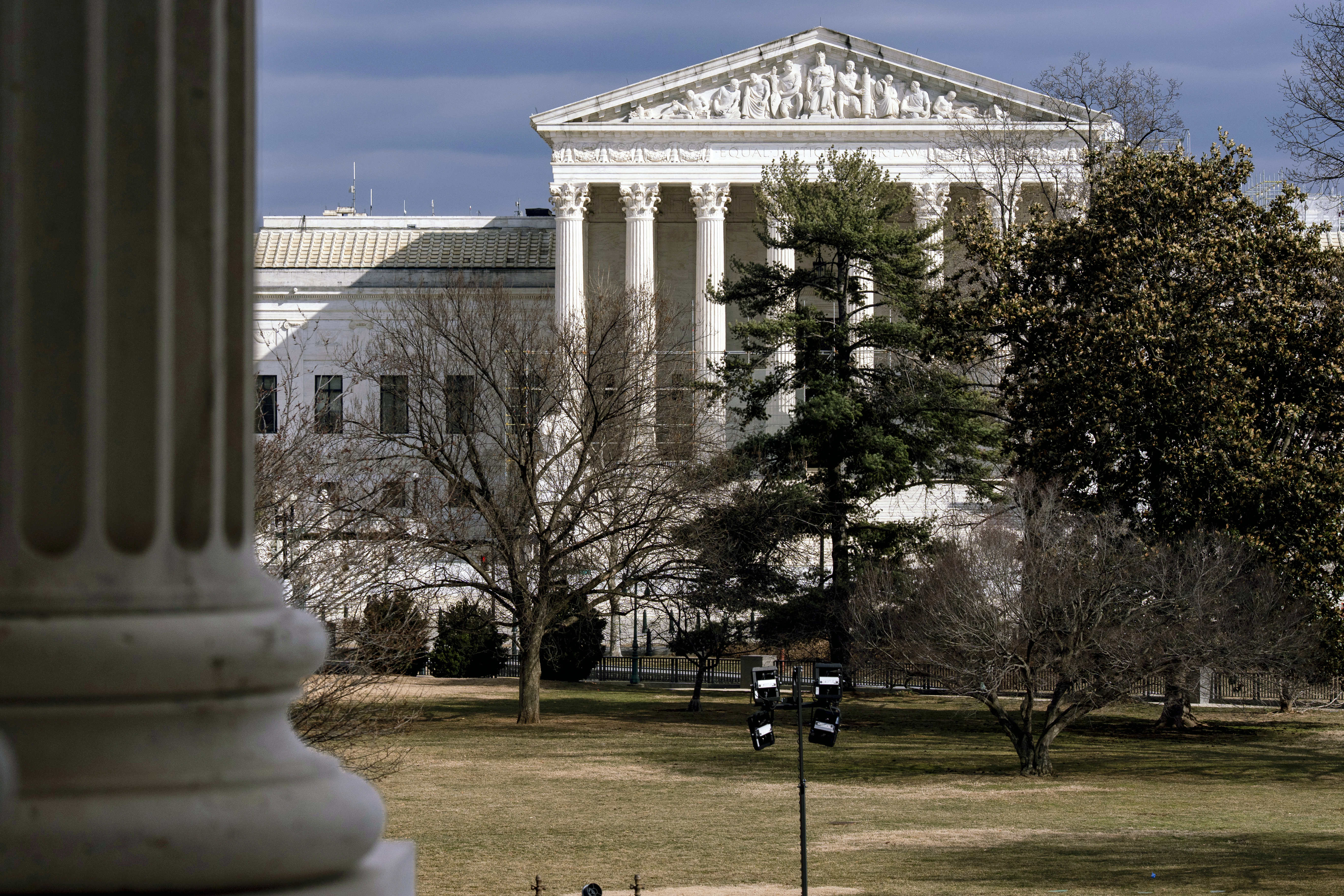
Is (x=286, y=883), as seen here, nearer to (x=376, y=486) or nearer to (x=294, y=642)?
(x=294, y=642)

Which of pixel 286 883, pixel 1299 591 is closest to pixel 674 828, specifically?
pixel 1299 591

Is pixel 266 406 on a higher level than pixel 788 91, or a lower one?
lower

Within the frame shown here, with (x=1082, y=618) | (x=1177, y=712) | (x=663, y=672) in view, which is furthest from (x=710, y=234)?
(x=1082, y=618)

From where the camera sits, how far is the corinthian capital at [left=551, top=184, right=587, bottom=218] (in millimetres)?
68000

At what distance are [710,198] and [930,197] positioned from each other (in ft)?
33.0

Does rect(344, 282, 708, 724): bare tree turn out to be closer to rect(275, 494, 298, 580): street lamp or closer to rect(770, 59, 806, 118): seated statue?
rect(275, 494, 298, 580): street lamp

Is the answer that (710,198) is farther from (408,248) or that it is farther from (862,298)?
(862,298)

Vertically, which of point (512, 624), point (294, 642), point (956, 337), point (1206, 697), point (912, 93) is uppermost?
point (912, 93)

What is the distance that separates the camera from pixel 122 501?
2.34 metres

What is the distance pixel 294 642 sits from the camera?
2.46 m

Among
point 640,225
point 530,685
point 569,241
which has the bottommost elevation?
point 530,685

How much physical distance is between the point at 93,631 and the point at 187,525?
22 cm

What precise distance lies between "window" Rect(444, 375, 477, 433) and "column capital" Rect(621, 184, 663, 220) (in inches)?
1197

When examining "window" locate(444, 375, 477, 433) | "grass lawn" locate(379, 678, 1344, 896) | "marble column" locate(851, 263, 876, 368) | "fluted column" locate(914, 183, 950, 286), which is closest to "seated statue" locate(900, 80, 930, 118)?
"fluted column" locate(914, 183, 950, 286)
